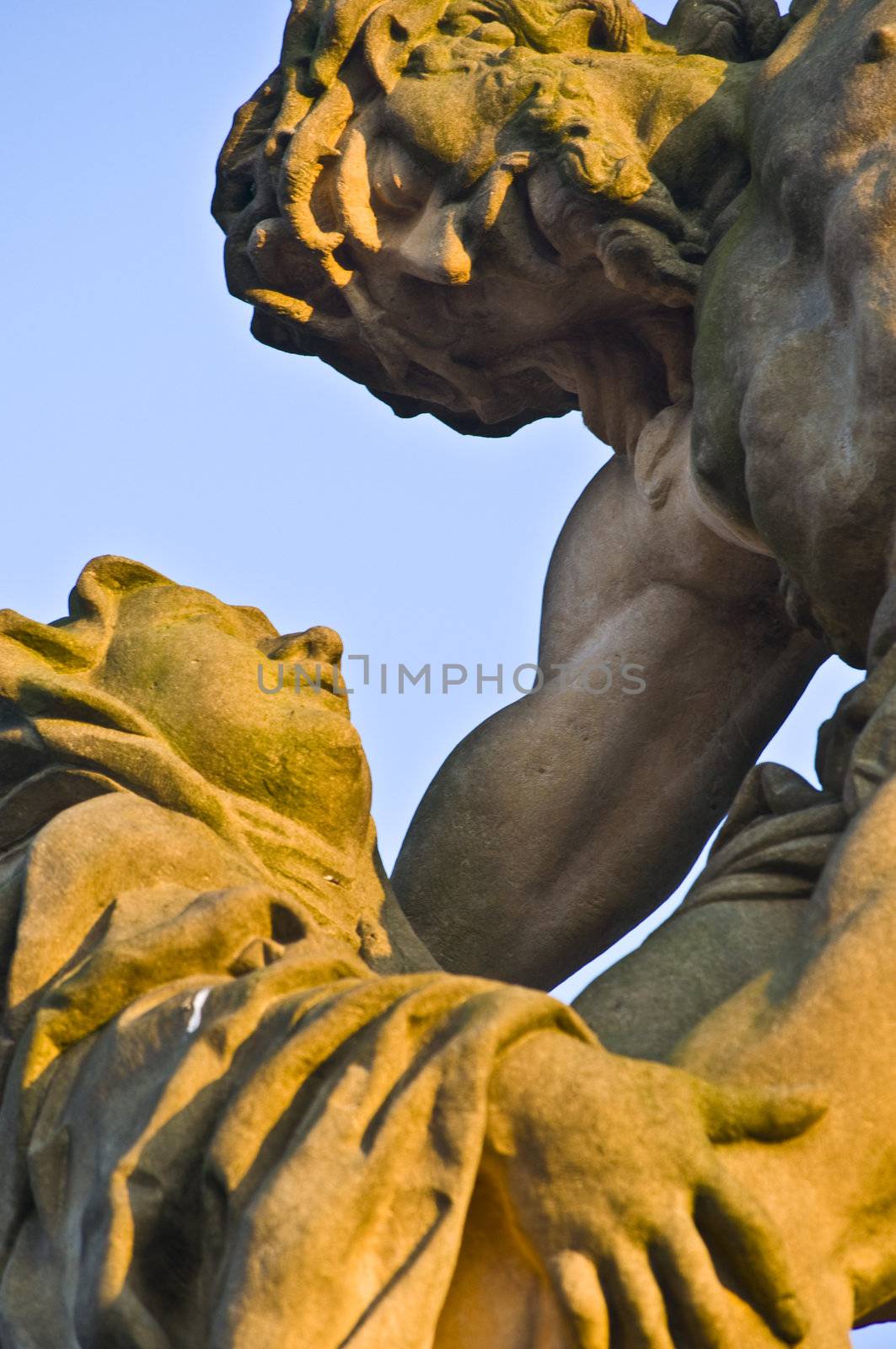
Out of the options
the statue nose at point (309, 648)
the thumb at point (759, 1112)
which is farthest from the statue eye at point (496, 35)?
the thumb at point (759, 1112)

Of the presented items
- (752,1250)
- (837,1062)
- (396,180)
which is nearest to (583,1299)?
(752,1250)

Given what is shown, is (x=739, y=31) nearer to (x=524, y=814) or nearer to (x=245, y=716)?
(x=524, y=814)

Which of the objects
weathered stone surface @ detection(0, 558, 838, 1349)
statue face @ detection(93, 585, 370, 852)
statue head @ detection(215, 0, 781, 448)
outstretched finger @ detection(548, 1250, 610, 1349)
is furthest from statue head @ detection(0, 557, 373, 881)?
outstretched finger @ detection(548, 1250, 610, 1349)

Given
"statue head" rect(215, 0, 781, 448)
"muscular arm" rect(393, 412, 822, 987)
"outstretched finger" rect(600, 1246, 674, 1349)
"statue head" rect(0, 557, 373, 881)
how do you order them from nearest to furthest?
"outstretched finger" rect(600, 1246, 674, 1349), "statue head" rect(0, 557, 373, 881), "statue head" rect(215, 0, 781, 448), "muscular arm" rect(393, 412, 822, 987)

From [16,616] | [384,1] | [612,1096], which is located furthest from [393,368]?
[612,1096]

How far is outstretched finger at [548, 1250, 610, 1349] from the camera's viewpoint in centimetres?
338

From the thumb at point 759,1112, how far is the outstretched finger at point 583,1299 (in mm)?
243

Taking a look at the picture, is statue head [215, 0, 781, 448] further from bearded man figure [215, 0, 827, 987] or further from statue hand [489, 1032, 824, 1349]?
statue hand [489, 1032, 824, 1349]

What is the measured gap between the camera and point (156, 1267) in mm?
3562

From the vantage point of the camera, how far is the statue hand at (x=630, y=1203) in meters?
3.37

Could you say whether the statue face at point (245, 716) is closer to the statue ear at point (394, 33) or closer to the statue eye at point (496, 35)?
the statue ear at point (394, 33)

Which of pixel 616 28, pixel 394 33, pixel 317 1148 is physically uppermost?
pixel 616 28

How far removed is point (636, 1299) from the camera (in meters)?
3.37

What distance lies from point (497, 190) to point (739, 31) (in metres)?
0.68
